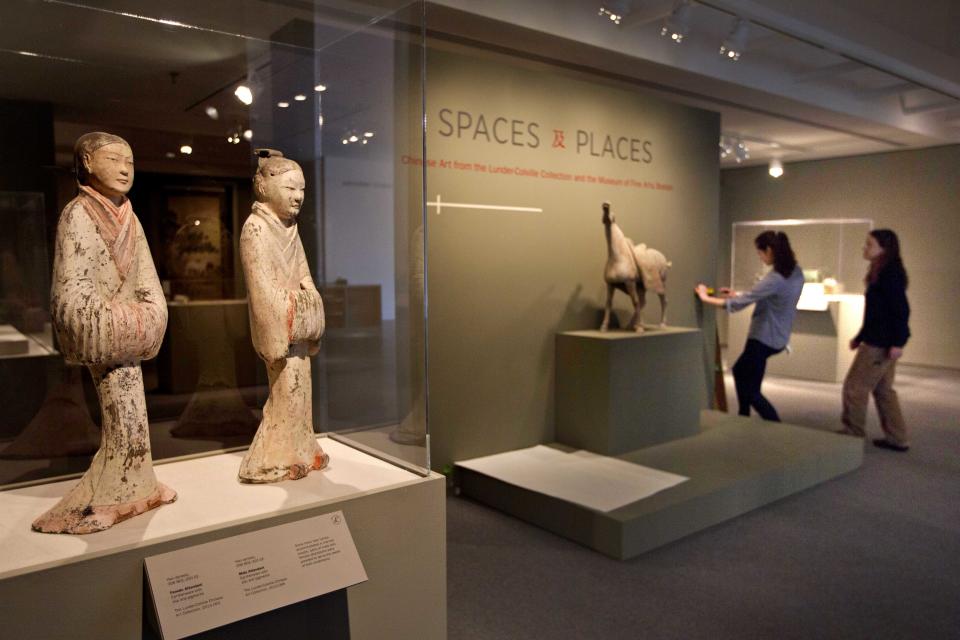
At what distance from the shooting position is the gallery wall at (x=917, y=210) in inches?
349

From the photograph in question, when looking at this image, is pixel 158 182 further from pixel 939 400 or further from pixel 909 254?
pixel 909 254

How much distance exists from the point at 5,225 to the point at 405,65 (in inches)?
44.7

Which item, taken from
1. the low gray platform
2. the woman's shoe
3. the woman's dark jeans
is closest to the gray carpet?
the low gray platform

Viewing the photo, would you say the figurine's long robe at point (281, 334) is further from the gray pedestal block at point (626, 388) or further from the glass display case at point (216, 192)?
the gray pedestal block at point (626, 388)

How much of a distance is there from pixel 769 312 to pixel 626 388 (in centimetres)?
170

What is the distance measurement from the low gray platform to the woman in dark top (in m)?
0.65

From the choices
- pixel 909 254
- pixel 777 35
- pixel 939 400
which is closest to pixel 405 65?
pixel 777 35

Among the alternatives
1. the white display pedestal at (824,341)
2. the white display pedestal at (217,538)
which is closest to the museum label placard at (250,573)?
the white display pedestal at (217,538)

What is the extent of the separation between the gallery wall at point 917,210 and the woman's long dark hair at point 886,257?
4.07 m

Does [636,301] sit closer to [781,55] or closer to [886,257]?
[886,257]

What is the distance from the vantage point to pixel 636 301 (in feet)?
15.3

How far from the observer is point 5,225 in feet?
5.69

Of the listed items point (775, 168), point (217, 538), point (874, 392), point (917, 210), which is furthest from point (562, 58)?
point (917, 210)

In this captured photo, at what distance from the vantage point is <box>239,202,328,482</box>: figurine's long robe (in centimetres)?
177
